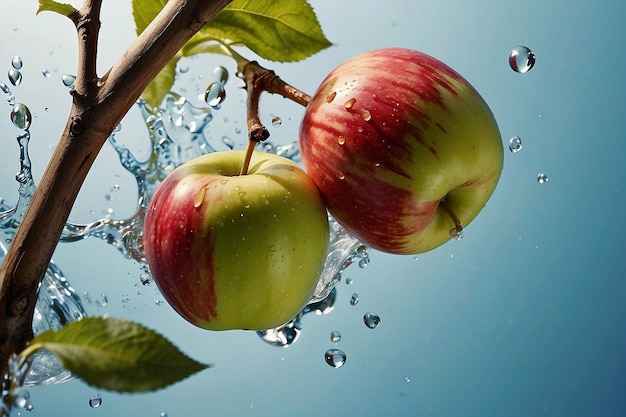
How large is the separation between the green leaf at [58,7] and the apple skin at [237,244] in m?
0.19

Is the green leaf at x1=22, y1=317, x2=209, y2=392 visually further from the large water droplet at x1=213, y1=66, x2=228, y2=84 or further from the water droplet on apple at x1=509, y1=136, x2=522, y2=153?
the water droplet on apple at x1=509, y1=136, x2=522, y2=153

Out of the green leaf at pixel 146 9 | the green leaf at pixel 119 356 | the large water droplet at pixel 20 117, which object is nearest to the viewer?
the green leaf at pixel 119 356

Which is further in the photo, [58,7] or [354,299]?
[354,299]

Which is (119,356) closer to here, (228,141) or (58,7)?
(58,7)

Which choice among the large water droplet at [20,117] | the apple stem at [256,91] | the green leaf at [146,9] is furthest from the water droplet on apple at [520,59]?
the large water droplet at [20,117]

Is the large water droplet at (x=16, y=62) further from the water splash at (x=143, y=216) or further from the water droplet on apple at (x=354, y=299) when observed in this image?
the water droplet on apple at (x=354, y=299)

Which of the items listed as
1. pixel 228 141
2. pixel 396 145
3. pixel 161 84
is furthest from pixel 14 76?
pixel 396 145

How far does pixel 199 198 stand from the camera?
2.26 feet

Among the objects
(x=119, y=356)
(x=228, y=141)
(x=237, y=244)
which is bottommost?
(x=119, y=356)

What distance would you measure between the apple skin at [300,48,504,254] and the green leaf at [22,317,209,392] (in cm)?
34

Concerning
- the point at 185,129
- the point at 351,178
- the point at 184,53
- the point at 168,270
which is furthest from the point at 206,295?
the point at 185,129

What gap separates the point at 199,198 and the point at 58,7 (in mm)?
224

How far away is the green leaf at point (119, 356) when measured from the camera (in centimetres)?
38

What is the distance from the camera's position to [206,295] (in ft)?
2.28
